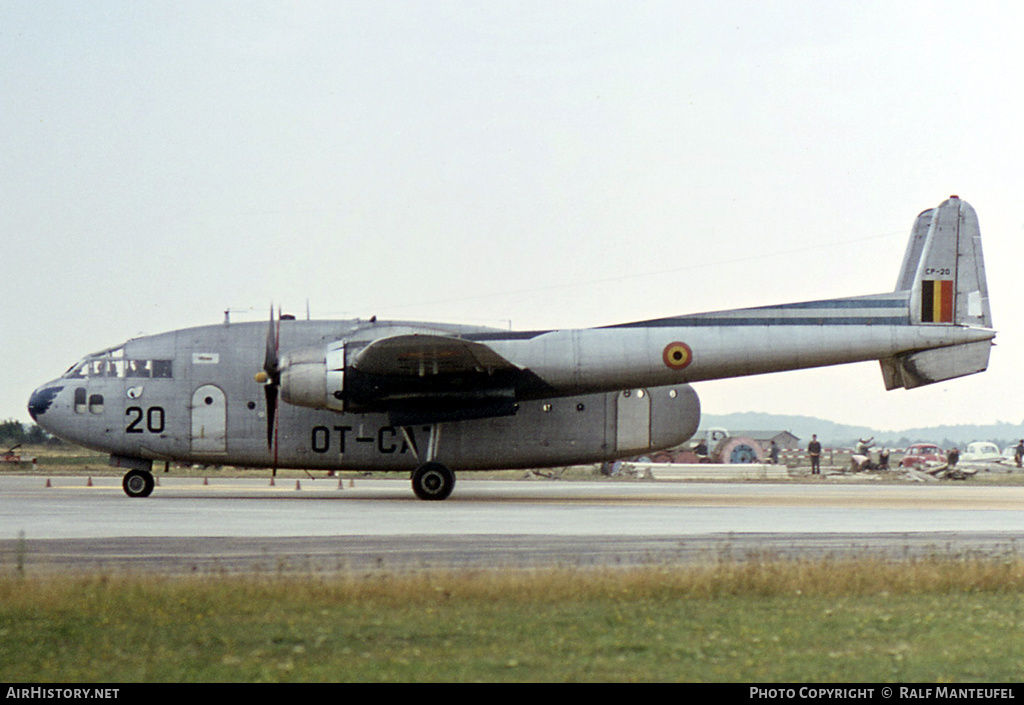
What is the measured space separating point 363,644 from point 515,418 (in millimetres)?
22822

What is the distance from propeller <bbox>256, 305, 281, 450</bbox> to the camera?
30.1 metres

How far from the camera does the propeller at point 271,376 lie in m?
30.1

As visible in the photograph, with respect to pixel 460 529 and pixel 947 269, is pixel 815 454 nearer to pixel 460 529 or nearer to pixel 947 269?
pixel 947 269

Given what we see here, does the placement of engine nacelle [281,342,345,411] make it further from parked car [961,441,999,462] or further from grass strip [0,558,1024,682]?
parked car [961,441,999,462]

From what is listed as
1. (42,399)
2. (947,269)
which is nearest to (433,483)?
(42,399)

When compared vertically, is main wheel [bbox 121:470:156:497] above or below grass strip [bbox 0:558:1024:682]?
above

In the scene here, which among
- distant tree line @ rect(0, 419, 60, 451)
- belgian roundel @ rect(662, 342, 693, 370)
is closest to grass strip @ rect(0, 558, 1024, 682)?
belgian roundel @ rect(662, 342, 693, 370)

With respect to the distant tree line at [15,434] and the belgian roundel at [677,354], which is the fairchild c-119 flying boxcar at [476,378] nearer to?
the belgian roundel at [677,354]

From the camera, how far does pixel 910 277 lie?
3095cm

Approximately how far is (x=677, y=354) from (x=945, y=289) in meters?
7.97

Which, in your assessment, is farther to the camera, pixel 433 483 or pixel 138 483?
pixel 138 483

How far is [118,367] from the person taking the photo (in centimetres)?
3150

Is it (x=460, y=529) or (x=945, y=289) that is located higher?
(x=945, y=289)

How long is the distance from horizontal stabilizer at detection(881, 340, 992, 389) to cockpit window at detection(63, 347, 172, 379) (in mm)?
20814
